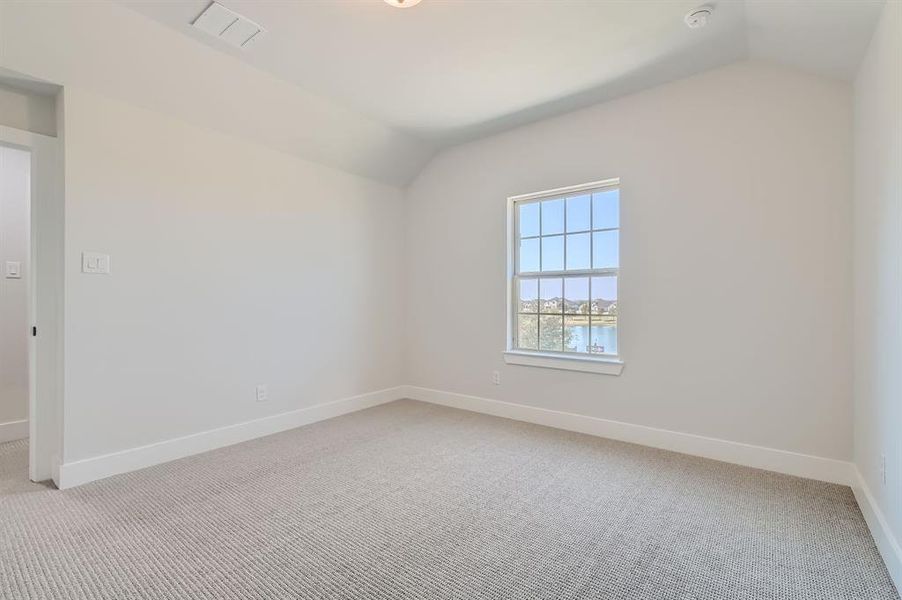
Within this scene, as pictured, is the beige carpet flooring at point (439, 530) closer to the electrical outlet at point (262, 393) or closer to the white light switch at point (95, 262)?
the electrical outlet at point (262, 393)

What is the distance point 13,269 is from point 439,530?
4.15 meters

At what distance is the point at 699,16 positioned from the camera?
2291 mm

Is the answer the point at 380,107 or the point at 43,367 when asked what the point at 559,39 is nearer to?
the point at 380,107

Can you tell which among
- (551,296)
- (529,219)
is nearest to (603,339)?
(551,296)

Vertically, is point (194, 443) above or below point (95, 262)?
below

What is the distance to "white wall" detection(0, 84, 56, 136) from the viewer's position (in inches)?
97.6

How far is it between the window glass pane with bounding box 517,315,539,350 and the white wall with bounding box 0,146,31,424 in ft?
13.9

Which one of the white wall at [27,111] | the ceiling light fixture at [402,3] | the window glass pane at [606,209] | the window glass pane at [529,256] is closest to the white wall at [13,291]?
the white wall at [27,111]

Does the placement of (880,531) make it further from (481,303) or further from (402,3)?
(402,3)

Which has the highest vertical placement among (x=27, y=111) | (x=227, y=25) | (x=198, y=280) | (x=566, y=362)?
(x=227, y=25)

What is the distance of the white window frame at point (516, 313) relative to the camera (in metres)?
3.36

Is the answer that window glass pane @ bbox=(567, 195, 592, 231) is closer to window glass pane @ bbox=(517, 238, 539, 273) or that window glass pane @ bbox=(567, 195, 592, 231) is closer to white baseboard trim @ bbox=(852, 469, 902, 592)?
window glass pane @ bbox=(517, 238, 539, 273)

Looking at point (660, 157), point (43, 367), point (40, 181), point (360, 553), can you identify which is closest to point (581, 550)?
point (360, 553)

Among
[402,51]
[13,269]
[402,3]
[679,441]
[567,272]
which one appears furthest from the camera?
[567,272]
